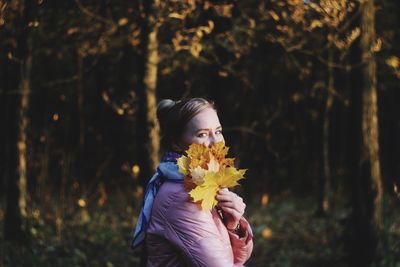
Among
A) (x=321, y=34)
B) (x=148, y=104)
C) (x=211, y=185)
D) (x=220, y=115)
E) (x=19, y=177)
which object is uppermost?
(x=211, y=185)

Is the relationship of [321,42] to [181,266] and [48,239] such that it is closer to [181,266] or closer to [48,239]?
[48,239]

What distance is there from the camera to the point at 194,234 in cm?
212

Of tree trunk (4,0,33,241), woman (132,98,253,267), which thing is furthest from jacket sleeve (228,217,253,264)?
tree trunk (4,0,33,241)

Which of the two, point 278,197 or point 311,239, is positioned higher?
point 311,239

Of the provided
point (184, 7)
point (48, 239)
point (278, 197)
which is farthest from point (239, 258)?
point (278, 197)

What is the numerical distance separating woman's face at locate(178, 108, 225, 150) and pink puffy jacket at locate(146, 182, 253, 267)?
0.75 ft

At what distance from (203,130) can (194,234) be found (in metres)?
0.46

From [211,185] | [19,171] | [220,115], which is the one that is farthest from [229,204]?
[220,115]

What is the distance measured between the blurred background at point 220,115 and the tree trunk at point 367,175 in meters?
0.01

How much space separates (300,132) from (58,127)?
19.4 ft

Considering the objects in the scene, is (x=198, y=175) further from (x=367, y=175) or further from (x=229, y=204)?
(x=367, y=175)

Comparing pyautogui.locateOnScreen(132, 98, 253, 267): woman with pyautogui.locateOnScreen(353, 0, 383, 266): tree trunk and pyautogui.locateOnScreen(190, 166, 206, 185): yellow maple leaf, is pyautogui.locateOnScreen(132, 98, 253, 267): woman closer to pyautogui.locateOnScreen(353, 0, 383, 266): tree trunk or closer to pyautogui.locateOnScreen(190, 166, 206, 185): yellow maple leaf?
pyautogui.locateOnScreen(190, 166, 206, 185): yellow maple leaf

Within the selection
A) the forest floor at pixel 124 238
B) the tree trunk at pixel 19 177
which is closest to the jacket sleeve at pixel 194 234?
the forest floor at pixel 124 238

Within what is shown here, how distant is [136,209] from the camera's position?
976 cm
